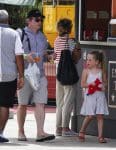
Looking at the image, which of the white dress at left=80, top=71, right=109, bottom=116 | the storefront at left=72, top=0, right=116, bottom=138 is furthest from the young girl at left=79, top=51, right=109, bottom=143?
the storefront at left=72, top=0, right=116, bottom=138

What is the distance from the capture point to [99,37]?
36.3ft

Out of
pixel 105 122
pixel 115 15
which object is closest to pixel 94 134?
pixel 105 122

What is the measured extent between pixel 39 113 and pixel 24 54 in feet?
2.87

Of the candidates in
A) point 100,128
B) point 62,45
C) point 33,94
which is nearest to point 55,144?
point 100,128

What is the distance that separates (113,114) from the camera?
1071 cm

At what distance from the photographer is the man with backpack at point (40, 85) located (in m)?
10.5

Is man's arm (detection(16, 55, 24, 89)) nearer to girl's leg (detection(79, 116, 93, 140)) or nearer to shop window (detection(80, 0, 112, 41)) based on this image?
girl's leg (detection(79, 116, 93, 140))

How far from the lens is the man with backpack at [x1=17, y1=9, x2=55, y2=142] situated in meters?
10.5

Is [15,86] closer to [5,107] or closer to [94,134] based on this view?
[5,107]

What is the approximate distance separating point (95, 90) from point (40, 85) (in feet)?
2.61

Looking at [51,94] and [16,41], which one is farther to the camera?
[51,94]

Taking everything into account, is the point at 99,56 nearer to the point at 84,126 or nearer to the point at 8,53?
Result: the point at 84,126

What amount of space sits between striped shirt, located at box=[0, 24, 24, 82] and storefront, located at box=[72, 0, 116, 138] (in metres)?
1.30

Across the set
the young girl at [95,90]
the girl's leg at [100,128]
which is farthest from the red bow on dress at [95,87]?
the girl's leg at [100,128]
